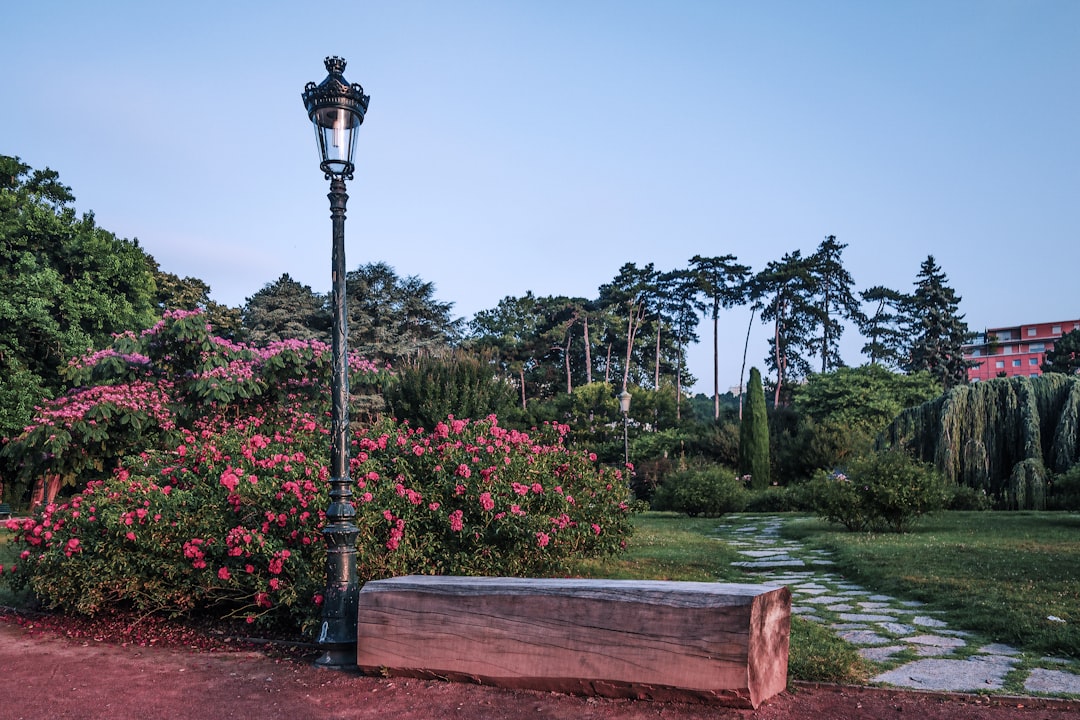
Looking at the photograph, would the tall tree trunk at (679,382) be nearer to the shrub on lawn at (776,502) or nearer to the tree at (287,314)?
the shrub on lawn at (776,502)

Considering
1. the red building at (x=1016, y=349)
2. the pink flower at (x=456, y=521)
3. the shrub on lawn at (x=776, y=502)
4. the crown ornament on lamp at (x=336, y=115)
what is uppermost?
the red building at (x=1016, y=349)

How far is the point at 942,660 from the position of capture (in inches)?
166

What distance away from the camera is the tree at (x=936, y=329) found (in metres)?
44.9

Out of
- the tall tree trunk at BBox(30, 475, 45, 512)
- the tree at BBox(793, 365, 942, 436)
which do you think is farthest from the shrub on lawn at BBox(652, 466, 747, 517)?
the tall tree trunk at BBox(30, 475, 45, 512)

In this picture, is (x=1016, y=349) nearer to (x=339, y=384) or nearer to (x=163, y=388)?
(x=163, y=388)

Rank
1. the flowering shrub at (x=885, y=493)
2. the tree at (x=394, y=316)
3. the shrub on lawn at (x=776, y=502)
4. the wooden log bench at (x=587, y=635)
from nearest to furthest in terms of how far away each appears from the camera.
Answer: the wooden log bench at (x=587, y=635) → the flowering shrub at (x=885, y=493) → the shrub on lawn at (x=776, y=502) → the tree at (x=394, y=316)

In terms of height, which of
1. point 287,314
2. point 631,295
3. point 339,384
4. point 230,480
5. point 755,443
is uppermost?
point 631,295

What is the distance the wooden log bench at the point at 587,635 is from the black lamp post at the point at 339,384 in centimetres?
36

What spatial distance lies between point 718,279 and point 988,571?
38810 millimetres

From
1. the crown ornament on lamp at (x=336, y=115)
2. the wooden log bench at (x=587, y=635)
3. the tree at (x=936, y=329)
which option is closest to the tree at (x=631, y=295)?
the tree at (x=936, y=329)

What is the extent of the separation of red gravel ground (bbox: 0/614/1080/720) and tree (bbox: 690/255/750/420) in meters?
41.1

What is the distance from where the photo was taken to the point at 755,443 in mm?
25625

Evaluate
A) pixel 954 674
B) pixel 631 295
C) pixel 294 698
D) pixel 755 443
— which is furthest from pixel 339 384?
pixel 631 295

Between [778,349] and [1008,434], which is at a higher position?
[778,349]
